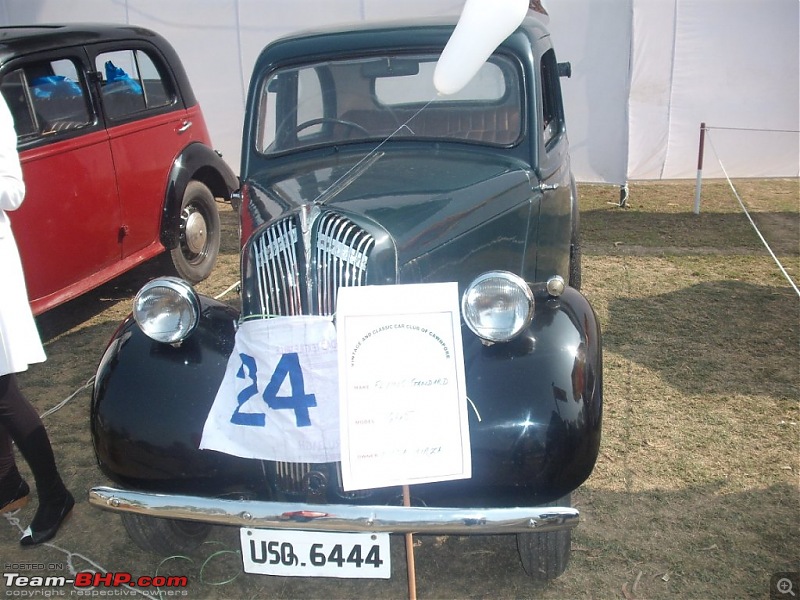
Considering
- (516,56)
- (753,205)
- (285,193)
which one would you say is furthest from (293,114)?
(753,205)

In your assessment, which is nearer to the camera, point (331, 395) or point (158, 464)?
point (331, 395)

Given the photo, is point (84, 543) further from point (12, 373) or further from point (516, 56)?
point (516, 56)

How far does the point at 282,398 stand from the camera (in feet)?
7.27

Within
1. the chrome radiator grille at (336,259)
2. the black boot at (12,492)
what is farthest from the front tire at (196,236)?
the chrome radiator grille at (336,259)

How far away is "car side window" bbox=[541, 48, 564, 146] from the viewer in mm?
3684

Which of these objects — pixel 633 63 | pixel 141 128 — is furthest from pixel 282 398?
pixel 633 63

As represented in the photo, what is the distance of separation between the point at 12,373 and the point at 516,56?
236cm

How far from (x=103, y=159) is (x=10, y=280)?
244 centimetres

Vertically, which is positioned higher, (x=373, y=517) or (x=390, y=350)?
(x=390, y=350)

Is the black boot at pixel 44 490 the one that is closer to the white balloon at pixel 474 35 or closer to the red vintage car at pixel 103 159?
the red vintage car at pixel 103 159

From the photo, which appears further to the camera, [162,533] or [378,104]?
A: [378,104]

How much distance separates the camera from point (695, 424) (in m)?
3.63

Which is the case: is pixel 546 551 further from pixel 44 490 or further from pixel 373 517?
pixel 44 490

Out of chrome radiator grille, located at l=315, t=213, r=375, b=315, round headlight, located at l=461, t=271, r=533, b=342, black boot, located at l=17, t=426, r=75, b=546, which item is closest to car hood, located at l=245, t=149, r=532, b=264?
chrome radiator grille, located at l=315, t=213, r=375, b=315
